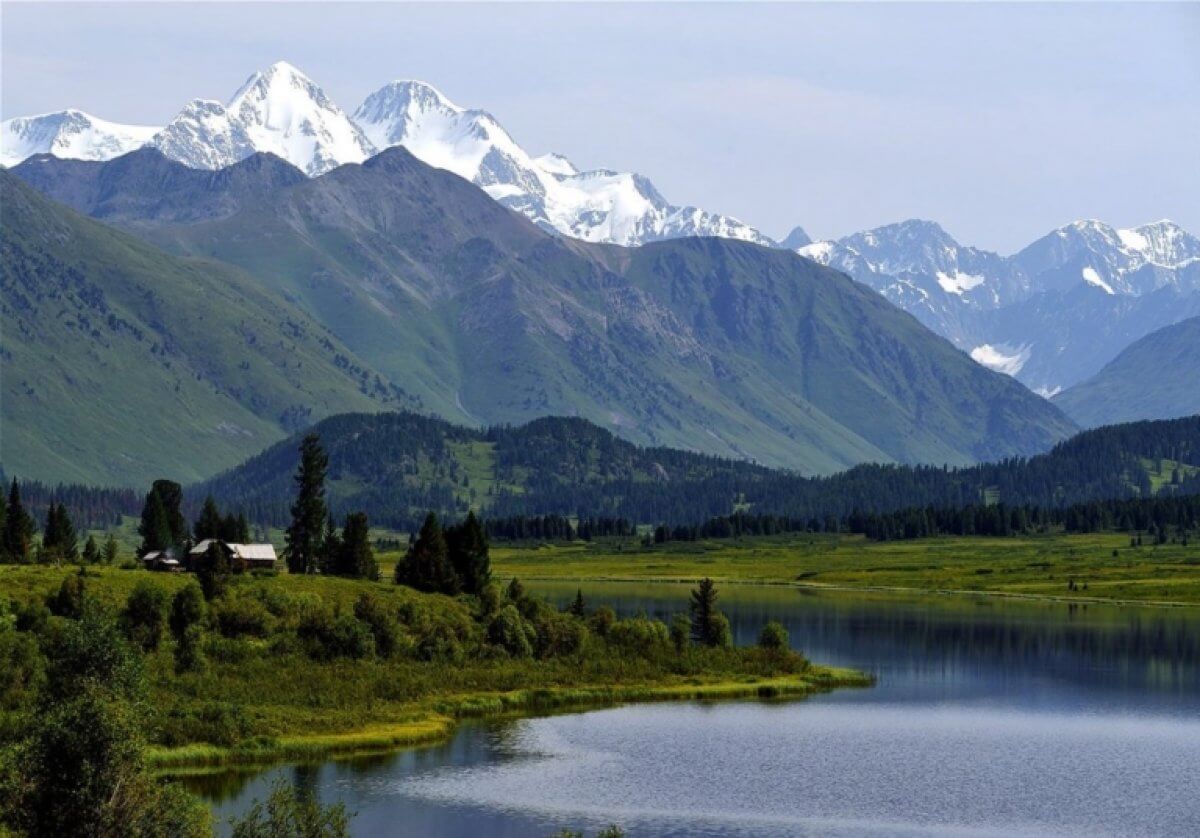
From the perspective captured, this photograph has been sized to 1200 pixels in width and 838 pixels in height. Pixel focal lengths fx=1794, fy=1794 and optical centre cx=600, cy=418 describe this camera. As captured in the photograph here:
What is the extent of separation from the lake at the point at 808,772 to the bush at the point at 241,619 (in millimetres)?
25261

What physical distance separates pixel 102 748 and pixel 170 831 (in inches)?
184

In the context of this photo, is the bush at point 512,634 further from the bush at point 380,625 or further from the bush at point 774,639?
the bush at point 774,639

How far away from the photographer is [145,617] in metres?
142

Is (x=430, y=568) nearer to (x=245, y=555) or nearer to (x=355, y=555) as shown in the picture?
(x=355, y=555)

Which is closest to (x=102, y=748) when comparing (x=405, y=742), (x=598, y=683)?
(x=405, y=742)

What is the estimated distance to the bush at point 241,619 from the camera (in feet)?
494

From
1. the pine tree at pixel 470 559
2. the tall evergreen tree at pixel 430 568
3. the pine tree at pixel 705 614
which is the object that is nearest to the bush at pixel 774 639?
the pine tree at pixel 705 614

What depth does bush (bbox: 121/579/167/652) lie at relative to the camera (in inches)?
5512

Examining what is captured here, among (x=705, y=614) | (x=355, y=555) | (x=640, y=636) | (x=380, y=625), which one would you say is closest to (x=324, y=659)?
(x=380, y=625)

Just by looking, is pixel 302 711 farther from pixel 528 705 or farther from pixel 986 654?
pixel 986 654

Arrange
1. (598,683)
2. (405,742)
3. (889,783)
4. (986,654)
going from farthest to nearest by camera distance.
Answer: (986,654) → (598,683) → (405,742) → (889,783)

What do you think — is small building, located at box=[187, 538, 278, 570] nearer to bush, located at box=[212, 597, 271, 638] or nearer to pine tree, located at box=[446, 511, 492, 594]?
pine tree, located at box=[446, 511, 492, 594]

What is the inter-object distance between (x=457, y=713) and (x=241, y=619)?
22079 millimetres

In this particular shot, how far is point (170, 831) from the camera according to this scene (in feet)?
253
